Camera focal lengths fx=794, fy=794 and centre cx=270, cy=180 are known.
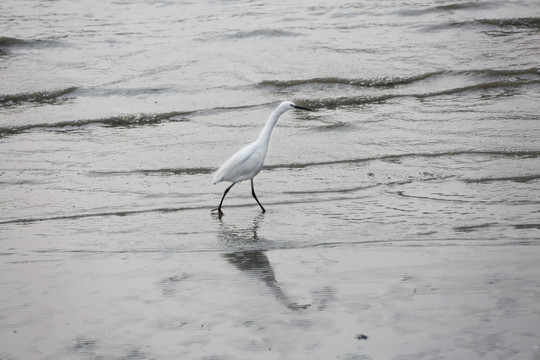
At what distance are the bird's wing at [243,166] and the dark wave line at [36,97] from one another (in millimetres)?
5459

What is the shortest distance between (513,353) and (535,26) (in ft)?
37.4

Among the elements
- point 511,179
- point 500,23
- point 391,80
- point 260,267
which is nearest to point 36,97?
point 391,80

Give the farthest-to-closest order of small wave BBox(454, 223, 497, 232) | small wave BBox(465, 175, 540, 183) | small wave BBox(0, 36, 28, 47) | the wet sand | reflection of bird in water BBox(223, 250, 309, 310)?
small wave BBox(0, 36, 28, 47)
small wave BBox(465, 175, 540, 183)
small wave BBox(454, 223, 497, 232)
reflection of bird in water BBox(223, 250, 309, 310)
the wet sand

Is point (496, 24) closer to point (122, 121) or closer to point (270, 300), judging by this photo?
point (122, 121)

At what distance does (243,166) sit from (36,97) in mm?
5915

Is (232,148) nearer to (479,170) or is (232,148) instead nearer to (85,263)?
(479,170)

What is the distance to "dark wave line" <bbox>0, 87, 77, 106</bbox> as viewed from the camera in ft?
37.1

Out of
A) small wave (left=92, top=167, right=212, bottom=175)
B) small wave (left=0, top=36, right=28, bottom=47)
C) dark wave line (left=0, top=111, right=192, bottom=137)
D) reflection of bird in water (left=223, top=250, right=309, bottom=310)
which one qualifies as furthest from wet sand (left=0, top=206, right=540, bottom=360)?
small wave (left=0, top=36, right=28, bottom=47)

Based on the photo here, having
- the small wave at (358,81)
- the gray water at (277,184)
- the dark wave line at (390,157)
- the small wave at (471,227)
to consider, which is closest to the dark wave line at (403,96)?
the gray water at (277,184)

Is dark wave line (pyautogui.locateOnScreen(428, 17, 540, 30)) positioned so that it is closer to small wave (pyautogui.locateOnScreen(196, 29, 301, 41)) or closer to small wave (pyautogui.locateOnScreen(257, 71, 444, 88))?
small wave (pyautogui.locateOnScreen(196, 29, 301, 41))

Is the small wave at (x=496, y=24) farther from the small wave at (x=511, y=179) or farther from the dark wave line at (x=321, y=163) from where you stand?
the small wave at (x=511, y=179)

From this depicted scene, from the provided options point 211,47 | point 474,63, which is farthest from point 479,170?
point 211,47

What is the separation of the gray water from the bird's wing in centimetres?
30

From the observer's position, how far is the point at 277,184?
24.3 ft
